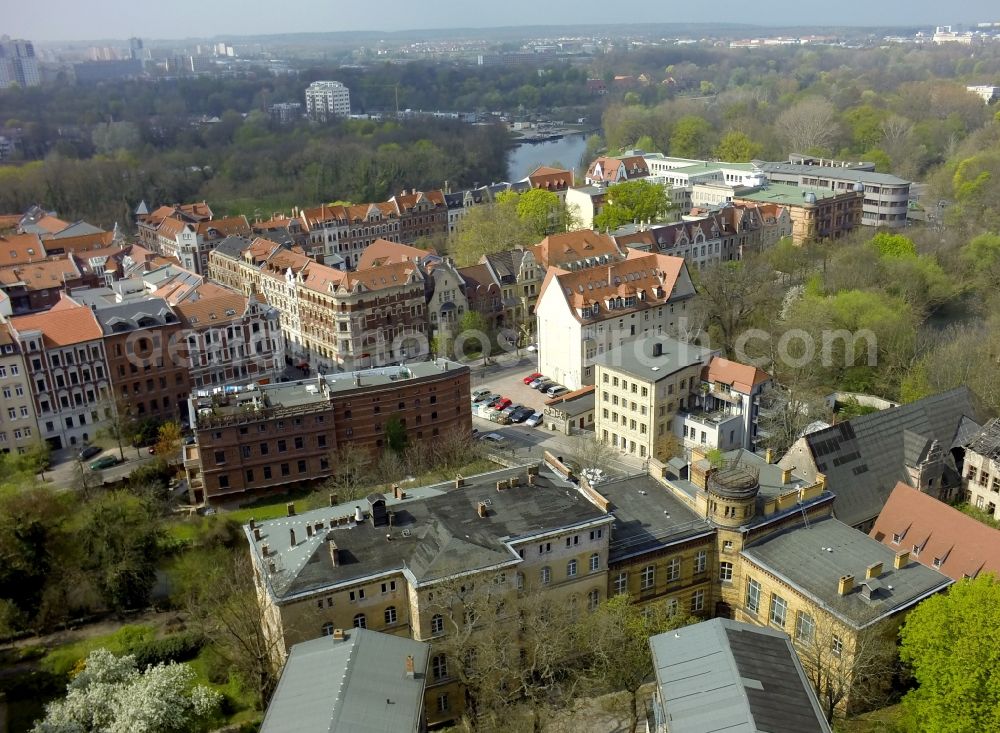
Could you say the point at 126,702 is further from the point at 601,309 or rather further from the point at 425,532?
the point at 601,309

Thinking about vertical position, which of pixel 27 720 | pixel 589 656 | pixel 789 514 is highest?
pixel 789 514

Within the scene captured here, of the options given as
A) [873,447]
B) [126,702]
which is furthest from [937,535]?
[126,702]

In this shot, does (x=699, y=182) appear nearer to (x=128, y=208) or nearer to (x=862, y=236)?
(x=862, y=236)

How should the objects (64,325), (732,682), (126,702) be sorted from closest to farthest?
(732,682) < (126,702) < (64,325)

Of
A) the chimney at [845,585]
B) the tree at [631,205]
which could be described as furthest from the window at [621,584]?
the tree at [631,205]

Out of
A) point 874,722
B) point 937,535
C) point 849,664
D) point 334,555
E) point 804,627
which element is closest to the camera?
point 849,664

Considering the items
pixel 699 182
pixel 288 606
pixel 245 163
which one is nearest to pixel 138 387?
pixel 288 606

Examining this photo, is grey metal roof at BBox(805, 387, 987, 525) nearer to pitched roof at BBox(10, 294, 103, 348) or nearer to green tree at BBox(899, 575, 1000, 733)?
green tree at BBox(899, 575, 1000, 733)
